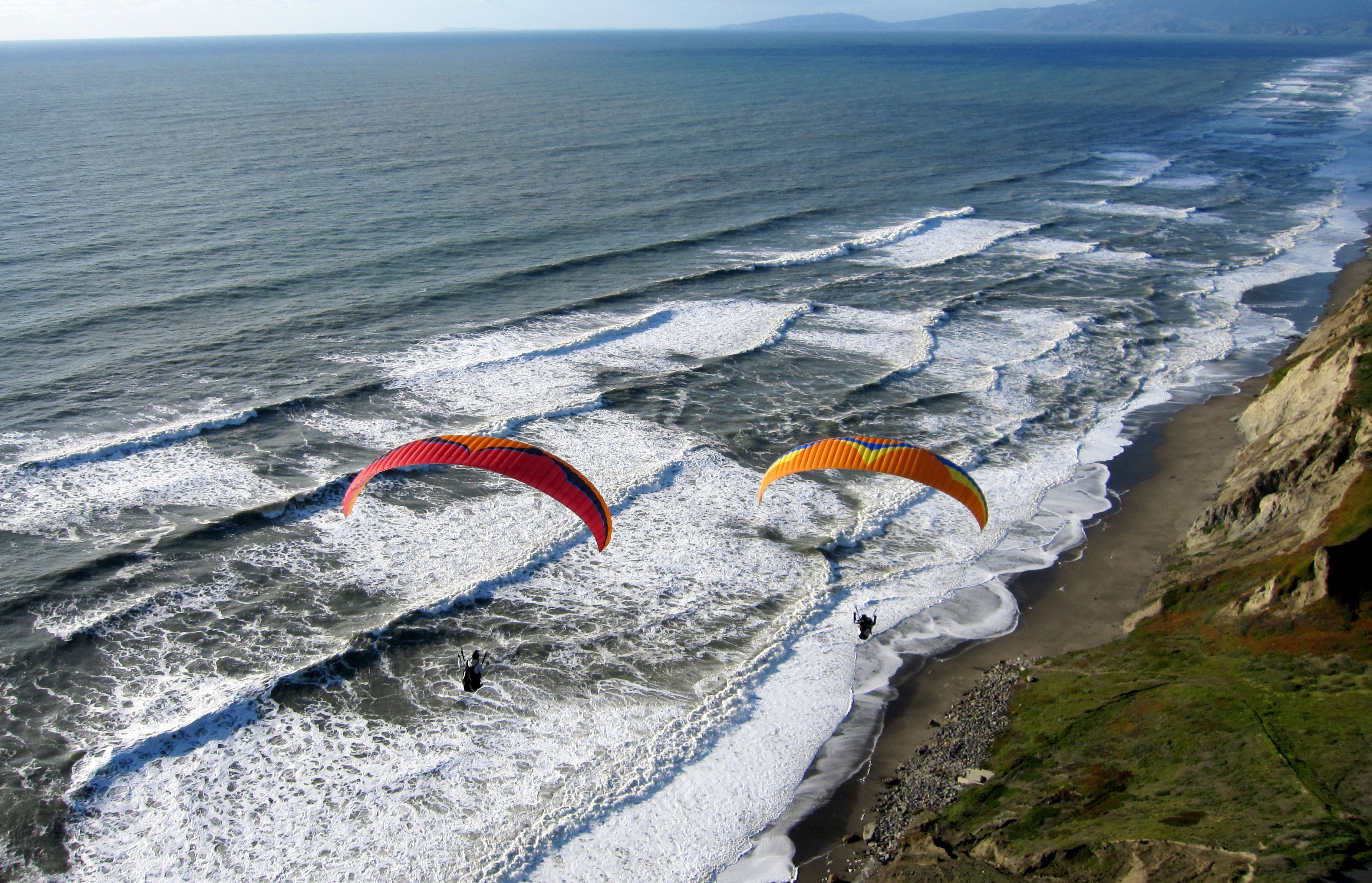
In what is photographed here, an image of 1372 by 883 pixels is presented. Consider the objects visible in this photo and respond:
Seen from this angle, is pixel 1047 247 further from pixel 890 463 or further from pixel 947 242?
pixel 890 463

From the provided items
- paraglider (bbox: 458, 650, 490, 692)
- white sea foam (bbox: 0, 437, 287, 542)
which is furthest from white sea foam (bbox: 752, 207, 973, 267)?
paraglider (bbox: 458, 650, 490, 692)

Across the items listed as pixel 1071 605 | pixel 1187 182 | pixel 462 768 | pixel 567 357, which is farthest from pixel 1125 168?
pixel 462 768

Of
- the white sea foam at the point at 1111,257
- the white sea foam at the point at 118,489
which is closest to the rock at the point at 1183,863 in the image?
A: the white sea foam at the point at 118,489

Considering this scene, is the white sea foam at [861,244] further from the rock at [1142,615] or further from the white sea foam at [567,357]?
the rock at [1142,615]

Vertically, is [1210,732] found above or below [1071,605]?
above

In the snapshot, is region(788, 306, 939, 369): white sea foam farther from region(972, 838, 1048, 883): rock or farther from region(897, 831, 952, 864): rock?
region(972, 838, 1048, 883): rock

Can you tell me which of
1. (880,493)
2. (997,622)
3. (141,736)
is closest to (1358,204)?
(880,493)
